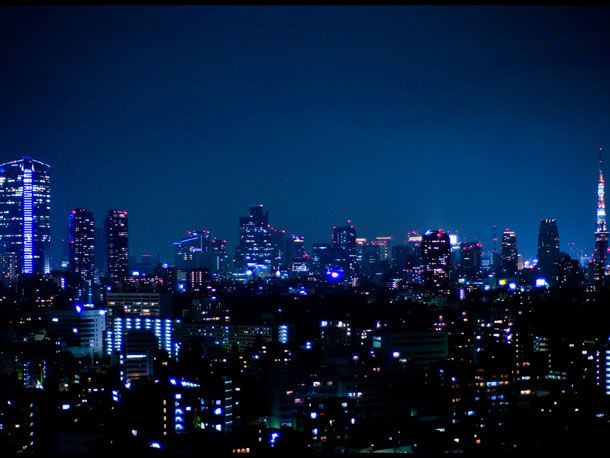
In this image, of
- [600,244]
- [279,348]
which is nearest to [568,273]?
[600,244]

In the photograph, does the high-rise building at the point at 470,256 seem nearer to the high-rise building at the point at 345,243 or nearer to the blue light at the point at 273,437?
the high-rise building at the point at 345,243

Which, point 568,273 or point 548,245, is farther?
point 548,245

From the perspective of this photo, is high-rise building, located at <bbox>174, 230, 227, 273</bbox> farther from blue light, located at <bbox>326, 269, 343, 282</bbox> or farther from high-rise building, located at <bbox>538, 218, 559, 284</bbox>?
high-rise building, located at <bbox>538, 218, 559, 284</bbox>

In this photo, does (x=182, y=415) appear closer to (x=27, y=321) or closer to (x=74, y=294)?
(x=27, y=321)

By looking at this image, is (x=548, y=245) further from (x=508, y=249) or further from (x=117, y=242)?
(x=117, y=242)

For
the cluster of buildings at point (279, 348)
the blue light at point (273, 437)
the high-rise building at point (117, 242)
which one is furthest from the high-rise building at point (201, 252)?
the blue light at point (273, 437)

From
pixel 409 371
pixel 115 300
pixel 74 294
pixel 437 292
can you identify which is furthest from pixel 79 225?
pixel 409 371

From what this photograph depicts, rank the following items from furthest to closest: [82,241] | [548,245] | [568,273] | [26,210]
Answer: [548,245] < [82,241] < [568,273] < [26,210]

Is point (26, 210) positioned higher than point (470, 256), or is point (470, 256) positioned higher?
point (26, 210)
